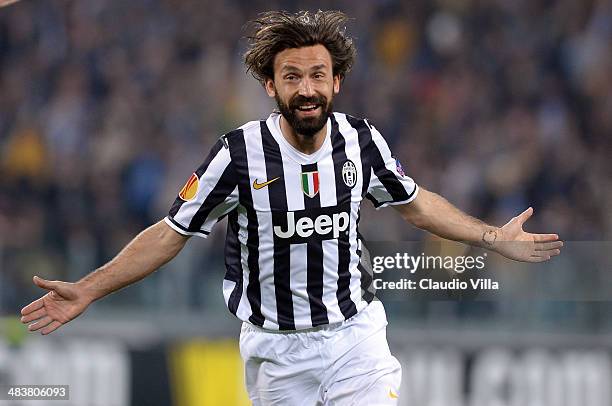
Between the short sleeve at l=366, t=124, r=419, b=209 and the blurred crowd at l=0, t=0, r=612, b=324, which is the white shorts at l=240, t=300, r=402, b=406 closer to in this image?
the short sleeve at l=366, t=124, r=419, b=209

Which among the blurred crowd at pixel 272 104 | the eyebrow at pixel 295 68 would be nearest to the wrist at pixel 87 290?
the eyebrow at pixel 295 68

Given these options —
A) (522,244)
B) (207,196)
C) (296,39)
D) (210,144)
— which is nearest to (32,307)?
(207,196)

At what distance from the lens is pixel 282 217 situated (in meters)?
4.05

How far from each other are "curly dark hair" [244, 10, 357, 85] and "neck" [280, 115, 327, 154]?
207mm

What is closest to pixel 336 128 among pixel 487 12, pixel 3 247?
pixel 3 247

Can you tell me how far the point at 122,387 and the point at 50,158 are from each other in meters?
3.74

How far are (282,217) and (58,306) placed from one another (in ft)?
2.92

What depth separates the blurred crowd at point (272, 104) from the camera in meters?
8.55

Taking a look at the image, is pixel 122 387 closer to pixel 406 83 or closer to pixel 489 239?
pixel 489 239

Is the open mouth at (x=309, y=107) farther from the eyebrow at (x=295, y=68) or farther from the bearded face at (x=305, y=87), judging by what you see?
the eyebrow at (x=295, y=68)

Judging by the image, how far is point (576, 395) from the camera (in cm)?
573

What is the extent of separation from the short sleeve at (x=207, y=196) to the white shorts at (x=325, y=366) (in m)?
0.44

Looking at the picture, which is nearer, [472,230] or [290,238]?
[290,238]

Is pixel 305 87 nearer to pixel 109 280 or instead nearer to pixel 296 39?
pixel 296 39
